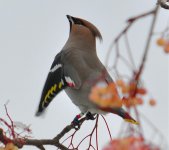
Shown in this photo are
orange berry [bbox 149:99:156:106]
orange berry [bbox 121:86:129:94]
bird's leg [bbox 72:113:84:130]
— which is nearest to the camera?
orange berry [bbox 121:86:129:94]

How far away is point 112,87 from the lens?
4.17ft

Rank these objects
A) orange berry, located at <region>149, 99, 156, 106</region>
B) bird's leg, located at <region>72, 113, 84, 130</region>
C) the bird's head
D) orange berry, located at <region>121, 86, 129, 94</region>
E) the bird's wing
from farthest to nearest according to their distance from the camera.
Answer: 1. the bird's head
2. the bird's wing
3. bird's leg, located at <region>72, 113, 84, 130</region>
4. orange berry, located at <region>149, 99, 156, 106</region>
5. orange berry, located at <region>121, 86, 129, 94</region>

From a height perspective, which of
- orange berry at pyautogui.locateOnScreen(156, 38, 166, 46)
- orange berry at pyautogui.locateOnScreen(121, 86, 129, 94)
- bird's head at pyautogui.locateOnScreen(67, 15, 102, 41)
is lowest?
bird's head at pyautogui.locateOnScreen(67, 15, 102, 41)

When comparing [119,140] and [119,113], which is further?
[119,113]

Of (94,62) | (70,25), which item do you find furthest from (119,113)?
(70,25)

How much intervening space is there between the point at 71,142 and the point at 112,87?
59.7 inches

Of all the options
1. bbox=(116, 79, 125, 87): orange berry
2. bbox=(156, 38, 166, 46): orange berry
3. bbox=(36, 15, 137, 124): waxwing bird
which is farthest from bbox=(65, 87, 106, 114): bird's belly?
bbox=(116, 79, 125, 87): orange berry

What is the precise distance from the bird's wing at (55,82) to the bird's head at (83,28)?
45 centimetres

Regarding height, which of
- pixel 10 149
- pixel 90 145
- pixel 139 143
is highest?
pixel 139 143

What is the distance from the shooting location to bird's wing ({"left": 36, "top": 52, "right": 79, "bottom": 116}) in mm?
3293

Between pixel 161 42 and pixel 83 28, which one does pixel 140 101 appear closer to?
pixel 161 42

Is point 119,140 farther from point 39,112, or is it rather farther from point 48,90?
point 48,90

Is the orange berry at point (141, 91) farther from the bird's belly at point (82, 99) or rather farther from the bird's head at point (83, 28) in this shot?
the bird's head at point (83, 28)

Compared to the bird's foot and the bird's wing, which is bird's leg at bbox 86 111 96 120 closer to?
the bird's foot
